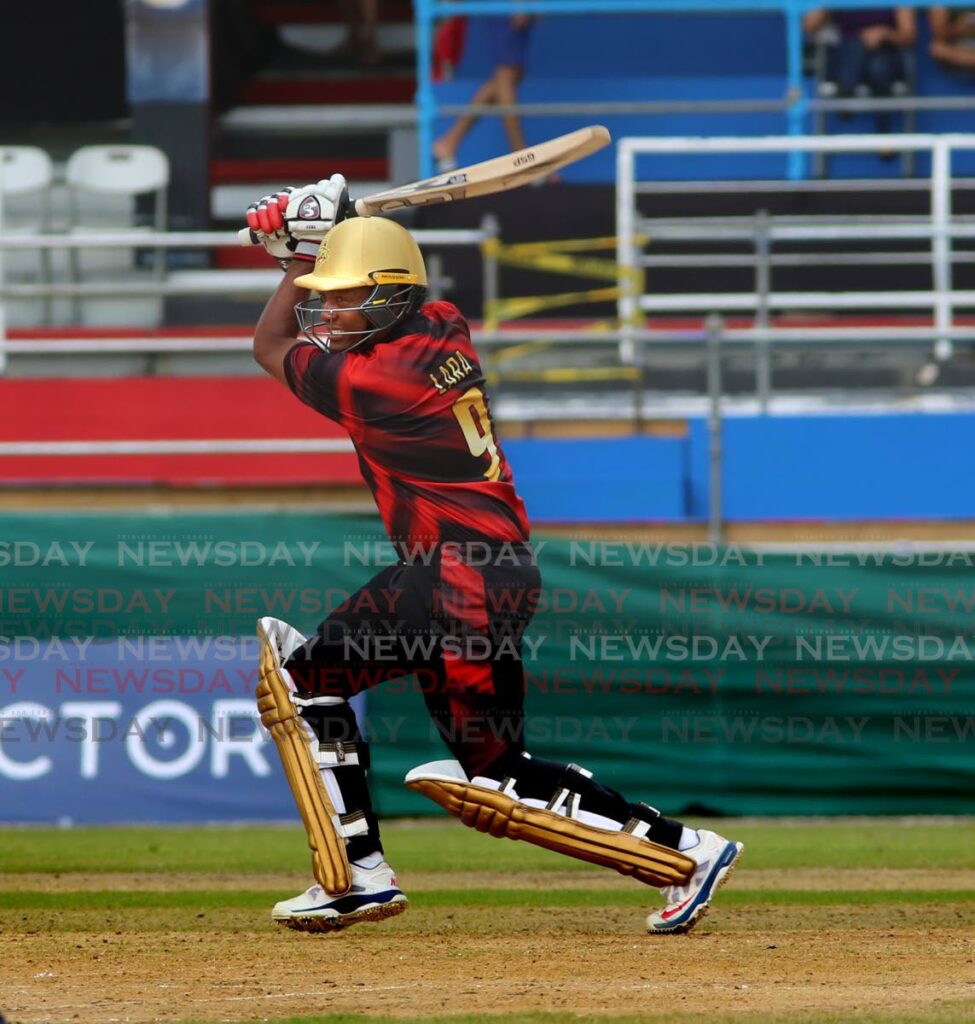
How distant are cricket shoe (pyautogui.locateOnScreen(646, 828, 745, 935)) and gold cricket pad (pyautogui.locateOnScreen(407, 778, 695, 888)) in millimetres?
81

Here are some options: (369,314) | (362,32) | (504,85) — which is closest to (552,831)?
(369,314)

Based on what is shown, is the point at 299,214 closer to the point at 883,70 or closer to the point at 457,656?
the point at 457,656

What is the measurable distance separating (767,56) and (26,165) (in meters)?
7.49

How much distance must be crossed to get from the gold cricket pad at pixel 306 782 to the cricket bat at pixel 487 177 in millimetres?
1625

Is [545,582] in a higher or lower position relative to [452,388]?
lower

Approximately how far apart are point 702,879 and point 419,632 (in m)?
1.35

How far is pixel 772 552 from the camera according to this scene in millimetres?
11133

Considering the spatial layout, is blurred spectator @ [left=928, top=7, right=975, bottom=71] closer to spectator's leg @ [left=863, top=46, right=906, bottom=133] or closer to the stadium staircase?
spectator's leg @ [left=863, top=46, right=906, bottom=133]

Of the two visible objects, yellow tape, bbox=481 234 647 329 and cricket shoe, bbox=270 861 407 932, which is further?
yellow tape, bbox=481 234 647 329

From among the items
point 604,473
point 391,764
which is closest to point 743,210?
point 604,473

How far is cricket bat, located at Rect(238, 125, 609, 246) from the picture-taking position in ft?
22.1

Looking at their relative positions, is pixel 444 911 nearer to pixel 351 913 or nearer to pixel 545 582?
pixel 351 913

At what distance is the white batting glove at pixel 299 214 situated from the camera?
6.56 meters

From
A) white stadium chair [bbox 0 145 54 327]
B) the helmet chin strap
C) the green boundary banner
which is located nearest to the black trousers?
the helmet chin strap
